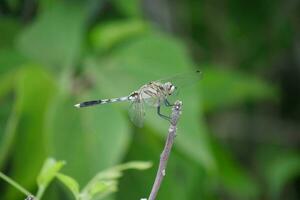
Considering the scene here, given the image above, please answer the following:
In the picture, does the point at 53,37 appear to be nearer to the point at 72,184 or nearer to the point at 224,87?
the point at 224,87

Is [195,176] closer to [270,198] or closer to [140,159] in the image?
[140,159]

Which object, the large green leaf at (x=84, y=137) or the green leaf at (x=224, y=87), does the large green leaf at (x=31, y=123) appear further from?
the green leaf at (x=224, y=87)

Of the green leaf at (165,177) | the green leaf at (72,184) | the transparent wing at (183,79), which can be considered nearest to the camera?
the green leaf at (72,184)

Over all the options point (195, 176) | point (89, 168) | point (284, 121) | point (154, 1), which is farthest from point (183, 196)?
point (284, 121)

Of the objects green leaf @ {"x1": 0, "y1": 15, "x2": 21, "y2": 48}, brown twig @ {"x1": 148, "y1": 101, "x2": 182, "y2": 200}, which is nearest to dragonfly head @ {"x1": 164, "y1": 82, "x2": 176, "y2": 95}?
brown twig @ {"x1": 148, "y1": 101, "x2": 182, "y2": 200}

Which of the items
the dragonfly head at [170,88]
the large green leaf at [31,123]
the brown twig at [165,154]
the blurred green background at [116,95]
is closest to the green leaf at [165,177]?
the blurred green background at [116,95]

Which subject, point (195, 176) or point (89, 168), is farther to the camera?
point (195, 176)
